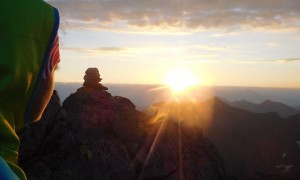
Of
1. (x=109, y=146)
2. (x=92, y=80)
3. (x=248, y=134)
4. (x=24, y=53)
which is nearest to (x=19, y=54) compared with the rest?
(x=24, y=53)

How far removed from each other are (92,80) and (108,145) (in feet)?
24.6

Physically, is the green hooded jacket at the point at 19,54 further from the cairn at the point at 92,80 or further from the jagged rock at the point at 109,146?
the cairn at the point at 92,80

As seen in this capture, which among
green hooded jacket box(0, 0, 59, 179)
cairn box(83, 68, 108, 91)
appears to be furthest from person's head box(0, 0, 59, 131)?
cairn box(83, 68, 108, 91)

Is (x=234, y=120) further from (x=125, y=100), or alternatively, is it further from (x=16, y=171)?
(x=16, y=171)

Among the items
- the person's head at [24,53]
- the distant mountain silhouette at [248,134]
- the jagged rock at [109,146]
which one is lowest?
the distant mountain silhouette at [248,134]

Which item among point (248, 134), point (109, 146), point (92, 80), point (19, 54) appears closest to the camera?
point (19, 54)

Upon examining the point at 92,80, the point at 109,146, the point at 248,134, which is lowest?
the point at 248,134

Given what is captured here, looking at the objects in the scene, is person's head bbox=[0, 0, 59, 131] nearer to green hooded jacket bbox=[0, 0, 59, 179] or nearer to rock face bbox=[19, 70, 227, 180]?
green hooded jacket bbox=[0, 0, 59, 179]

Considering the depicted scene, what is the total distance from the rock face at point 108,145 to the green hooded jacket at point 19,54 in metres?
17.5

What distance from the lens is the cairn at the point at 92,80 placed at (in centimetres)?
2623

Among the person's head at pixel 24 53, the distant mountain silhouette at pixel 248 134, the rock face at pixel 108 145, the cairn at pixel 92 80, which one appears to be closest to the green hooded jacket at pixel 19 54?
the person's head at pixel 24 53

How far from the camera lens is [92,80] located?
26.7m

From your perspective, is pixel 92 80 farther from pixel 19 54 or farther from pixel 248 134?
pixel 248 134

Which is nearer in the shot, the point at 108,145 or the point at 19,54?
the point at 19,54
